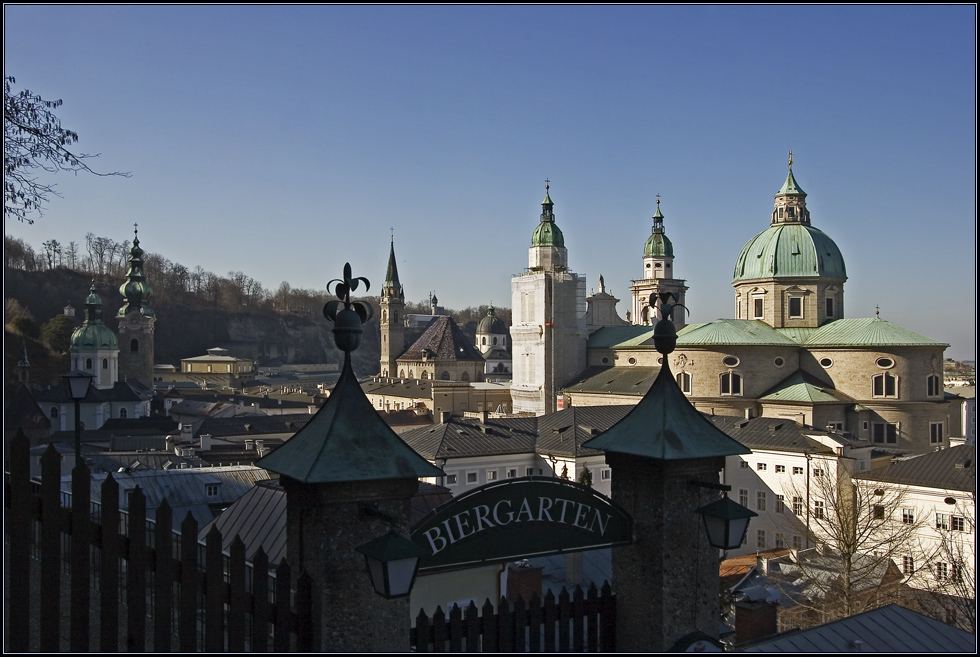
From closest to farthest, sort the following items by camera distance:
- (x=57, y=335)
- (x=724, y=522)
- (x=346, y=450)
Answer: (x=346, y=450) < (x=724, y=522) < (x=57, y=335)

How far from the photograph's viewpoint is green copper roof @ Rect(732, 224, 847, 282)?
175 feet

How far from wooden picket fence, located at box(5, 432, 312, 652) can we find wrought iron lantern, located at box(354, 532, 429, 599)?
529 mm

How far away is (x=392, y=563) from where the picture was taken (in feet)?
19.7

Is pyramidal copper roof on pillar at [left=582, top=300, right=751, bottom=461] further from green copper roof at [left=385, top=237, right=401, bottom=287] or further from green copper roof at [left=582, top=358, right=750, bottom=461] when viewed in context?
green copper roof at [left=385, top=237, right=401, bottom=287]

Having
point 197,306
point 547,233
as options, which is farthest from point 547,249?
point 197,306

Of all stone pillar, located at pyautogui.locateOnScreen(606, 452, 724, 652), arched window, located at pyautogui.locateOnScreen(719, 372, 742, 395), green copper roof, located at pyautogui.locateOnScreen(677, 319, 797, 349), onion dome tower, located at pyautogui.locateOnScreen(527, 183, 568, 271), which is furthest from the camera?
onion dome tower, located at pyautogui.locateOnScreen(527, 183, 568, 271)

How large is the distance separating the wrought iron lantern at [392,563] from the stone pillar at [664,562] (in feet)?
8.19

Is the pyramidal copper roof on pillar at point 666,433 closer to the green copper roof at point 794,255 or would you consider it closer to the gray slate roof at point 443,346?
the green copper roof at point 794,255

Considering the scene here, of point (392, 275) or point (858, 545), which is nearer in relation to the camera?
point (858, 545)

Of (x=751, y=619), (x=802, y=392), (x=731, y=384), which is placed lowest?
(x=751, y=619)

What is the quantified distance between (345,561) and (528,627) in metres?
1.87

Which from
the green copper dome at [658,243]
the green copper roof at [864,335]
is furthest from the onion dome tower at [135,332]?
the green copper roof at [864,335]

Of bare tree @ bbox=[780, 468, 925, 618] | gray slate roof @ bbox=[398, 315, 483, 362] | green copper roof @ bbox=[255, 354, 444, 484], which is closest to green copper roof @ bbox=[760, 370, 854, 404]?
bare tree @ bbox=[780, 468, 925, 618]

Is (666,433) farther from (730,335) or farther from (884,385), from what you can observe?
(730,335)
